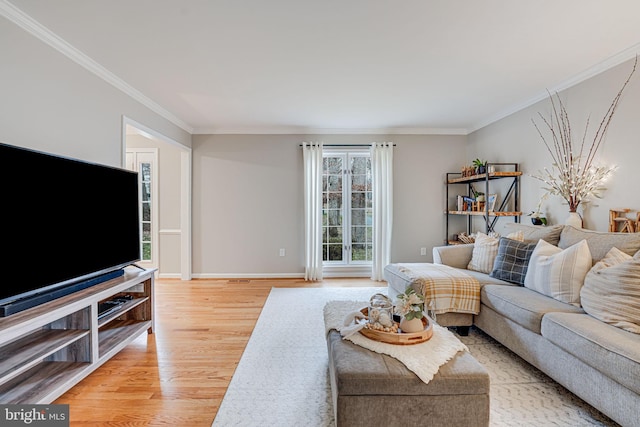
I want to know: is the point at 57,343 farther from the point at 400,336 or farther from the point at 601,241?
the point at 601,241

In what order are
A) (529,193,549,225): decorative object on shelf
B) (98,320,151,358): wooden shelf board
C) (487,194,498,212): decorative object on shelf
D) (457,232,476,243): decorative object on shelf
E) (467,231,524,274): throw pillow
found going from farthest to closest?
1. (457,232,476,243): decorative object on shelf
2. (487,194,498,212): decorative object on shelf
3. (529,193,549,225): decorative object on shelf
4. (467,231,524,274): throw pillow
5. (98,320,151,358): wooden shelf board

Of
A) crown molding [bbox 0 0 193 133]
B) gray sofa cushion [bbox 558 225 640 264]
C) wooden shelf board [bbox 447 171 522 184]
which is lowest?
gray sofa cushion [bbox 558 225 640 264]

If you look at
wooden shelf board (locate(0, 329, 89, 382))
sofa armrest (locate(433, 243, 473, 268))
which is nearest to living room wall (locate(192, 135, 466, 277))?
sofa armrest (locate(433, 243, 473, 268))

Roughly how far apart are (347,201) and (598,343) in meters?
3.69

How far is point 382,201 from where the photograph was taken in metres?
4.83

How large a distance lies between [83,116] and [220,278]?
3.01 m

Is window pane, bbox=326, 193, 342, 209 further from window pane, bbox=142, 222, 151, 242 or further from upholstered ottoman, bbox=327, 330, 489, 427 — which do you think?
upholstered ottoman, bbox=327, 330, 489, 427

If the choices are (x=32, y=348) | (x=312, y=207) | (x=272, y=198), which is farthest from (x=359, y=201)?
(x=32, y=348)

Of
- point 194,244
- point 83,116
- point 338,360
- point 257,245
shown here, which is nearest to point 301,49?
point 83,116

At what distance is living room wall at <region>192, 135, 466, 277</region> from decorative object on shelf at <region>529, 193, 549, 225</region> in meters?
1.60

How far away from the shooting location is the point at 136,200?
2852 millimetres

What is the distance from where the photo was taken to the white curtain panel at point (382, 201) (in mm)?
4809

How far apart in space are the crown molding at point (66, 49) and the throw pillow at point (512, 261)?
4078 mm

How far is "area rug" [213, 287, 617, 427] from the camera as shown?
5.63ft
